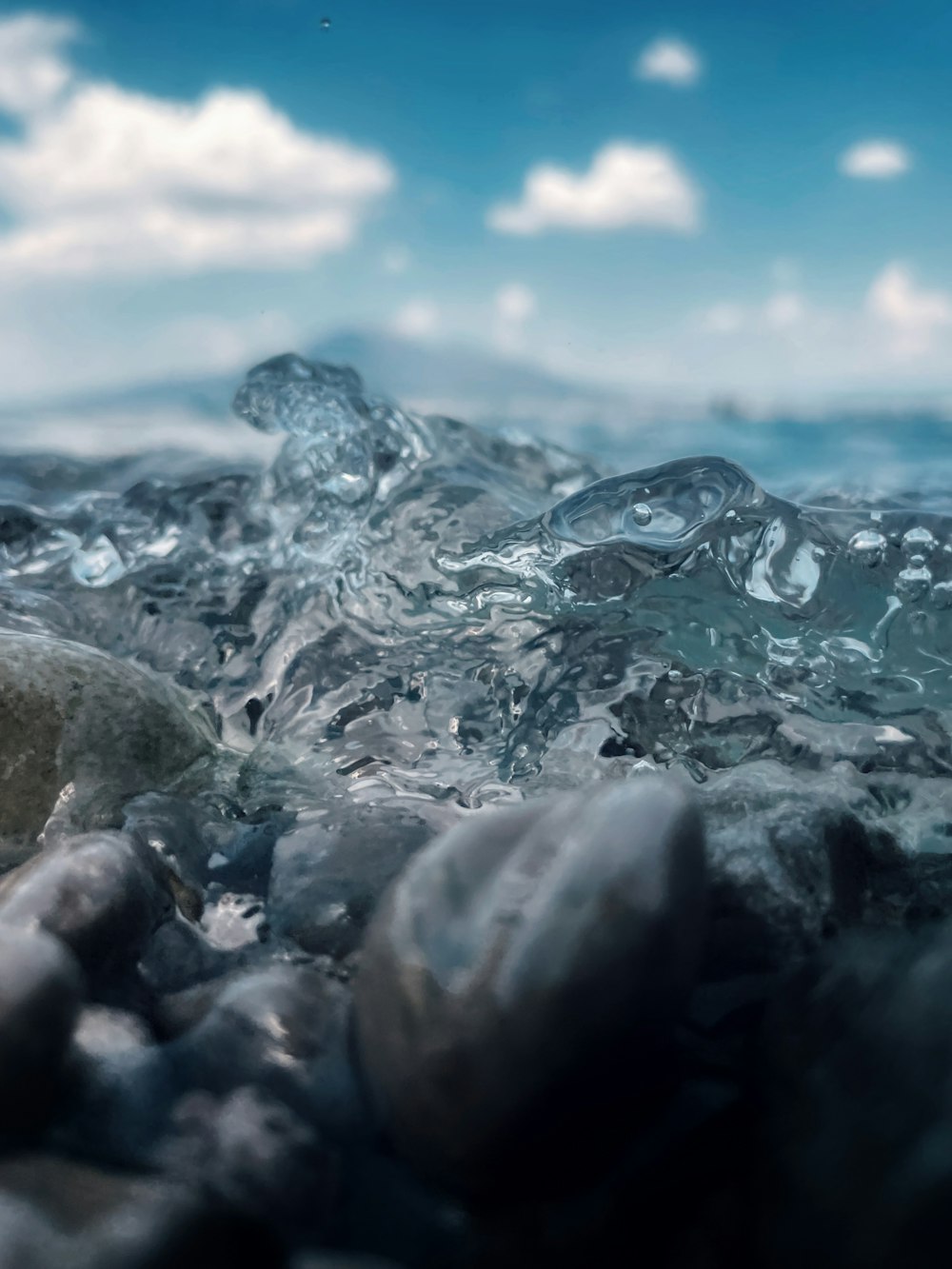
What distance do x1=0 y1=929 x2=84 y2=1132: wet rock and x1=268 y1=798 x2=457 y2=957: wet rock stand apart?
33 cm

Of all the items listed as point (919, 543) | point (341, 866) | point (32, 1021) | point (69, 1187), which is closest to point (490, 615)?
point (919, 543)

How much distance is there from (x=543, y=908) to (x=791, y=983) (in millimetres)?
373

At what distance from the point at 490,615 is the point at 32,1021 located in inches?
69.9

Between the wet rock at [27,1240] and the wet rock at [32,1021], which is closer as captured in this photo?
the wet rock at [27,1240]

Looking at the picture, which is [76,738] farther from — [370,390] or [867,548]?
[370,390]

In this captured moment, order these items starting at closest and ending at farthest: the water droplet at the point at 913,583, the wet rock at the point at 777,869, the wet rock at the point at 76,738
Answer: the wet rock at the point at 777,869
the wet rock at the point at 76,738
the water droplet at the point at 913,583

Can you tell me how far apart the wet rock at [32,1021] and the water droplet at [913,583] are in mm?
2139

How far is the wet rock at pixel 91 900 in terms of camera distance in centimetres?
130

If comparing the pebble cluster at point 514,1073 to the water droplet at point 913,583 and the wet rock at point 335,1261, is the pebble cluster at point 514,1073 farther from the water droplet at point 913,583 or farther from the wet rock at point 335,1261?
the water droplet at point 913,583

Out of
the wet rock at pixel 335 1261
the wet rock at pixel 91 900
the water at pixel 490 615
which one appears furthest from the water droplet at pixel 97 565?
the wet rock at pixel 335 1261

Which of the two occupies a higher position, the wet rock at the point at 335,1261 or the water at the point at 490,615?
the water at the point at 490,615

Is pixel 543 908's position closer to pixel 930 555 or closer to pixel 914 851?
pixel 914 851

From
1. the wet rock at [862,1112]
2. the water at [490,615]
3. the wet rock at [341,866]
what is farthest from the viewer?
the water at [490,615]

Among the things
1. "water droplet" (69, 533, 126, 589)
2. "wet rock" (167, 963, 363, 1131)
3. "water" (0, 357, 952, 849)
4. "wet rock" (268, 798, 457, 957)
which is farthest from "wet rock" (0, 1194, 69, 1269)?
"water droplet" (69, 533, 126, 589)
